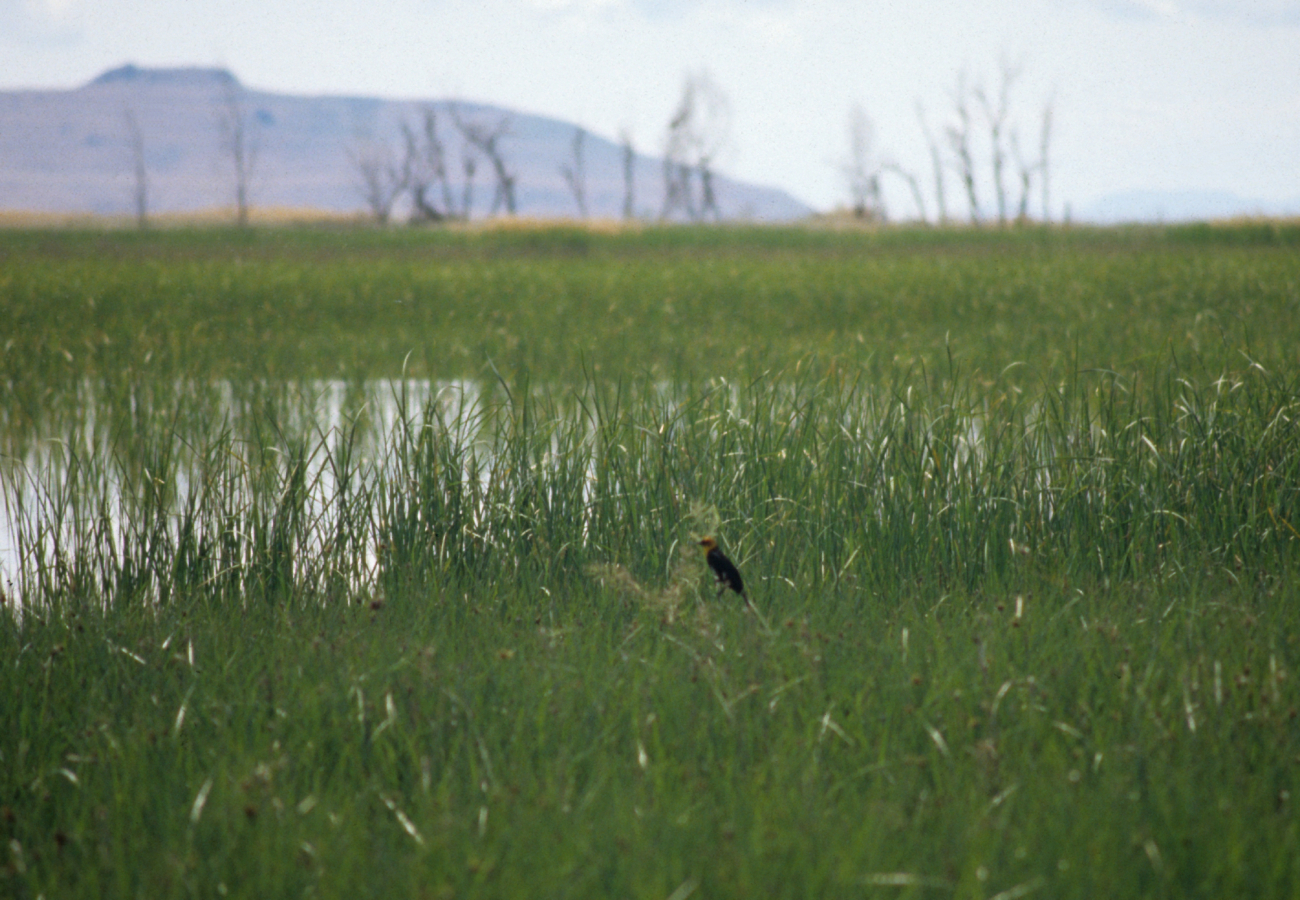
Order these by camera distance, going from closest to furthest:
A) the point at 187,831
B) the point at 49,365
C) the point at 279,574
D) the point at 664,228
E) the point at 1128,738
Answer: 1. the point at 187,831
2. the point at 1128,738
3. the point at 279,574
4. the point at 49,365
5. the point at 664,228

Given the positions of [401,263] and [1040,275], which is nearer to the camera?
[1040,275]

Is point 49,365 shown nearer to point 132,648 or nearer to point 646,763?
point 132,648

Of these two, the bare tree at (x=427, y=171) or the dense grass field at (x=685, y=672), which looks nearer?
the dense grass field at (x=685, y=672)

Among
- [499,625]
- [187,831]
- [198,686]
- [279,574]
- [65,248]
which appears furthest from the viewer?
[65,248]

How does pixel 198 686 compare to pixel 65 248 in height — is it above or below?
below

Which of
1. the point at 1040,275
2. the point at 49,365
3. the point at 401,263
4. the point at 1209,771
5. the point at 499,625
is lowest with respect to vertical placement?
the point at 1209,771

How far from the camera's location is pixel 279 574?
4016 mm

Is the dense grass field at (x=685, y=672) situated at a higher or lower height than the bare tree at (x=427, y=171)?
lower

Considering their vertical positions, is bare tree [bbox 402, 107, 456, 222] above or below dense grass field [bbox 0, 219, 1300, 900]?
above

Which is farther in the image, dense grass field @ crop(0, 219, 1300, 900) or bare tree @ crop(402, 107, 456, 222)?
bare tree @ crop(402, 107, 456, 222)

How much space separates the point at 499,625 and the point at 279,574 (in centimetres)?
123

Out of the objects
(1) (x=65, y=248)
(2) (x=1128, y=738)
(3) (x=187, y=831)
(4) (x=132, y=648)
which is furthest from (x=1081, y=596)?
(1) (x=65, y=248)

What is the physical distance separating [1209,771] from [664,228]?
32178mm

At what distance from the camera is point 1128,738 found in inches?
101
